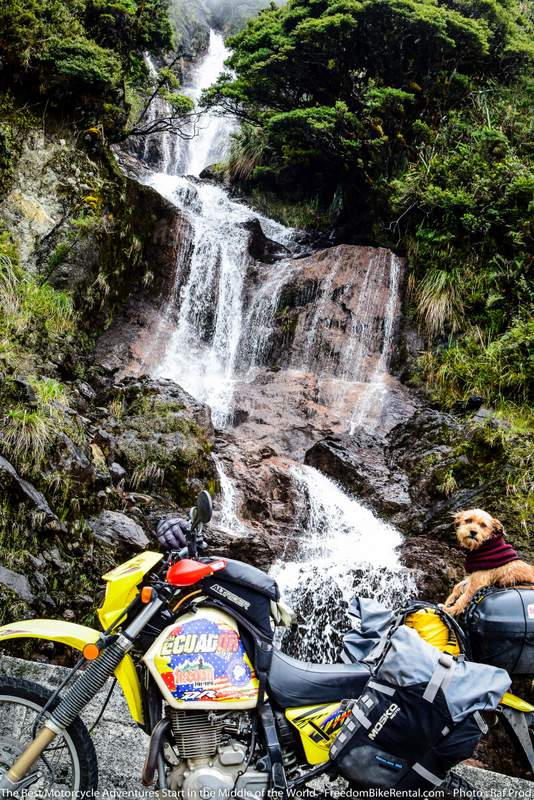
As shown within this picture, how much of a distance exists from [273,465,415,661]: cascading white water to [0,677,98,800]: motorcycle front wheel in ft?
12.4

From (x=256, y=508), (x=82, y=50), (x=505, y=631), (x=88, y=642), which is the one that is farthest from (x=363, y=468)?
(x=82, y=50)

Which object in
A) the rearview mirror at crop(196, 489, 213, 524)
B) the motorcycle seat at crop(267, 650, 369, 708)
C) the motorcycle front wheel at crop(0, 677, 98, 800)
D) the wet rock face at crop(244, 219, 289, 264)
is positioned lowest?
the motorcycle front wheel at crop(0, 677, 98, 800)

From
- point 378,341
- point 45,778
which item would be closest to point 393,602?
point 45,778

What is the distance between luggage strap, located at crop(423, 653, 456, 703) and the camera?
2.35 meters

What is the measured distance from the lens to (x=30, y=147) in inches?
353

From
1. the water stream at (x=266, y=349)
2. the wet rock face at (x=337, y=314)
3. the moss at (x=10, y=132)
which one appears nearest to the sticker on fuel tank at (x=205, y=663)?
the water stream at (x=266, y=349)

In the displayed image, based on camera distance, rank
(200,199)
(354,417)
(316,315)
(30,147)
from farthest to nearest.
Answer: (200,199), (316,315), (354,417), (30,147)

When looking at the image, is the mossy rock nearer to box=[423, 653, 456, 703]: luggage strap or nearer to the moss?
the moss

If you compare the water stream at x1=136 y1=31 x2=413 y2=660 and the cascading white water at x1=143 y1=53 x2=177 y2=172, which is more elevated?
the cascading white water at x1=143 y1=53 x2=177 y2=172

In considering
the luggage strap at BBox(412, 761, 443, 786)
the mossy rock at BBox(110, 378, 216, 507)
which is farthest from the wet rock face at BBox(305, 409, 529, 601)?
the luggage strap at BBox(412, 761, 443, 786)

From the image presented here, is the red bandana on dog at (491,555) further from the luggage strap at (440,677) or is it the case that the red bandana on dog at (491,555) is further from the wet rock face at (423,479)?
the wet rock face at (423,479)

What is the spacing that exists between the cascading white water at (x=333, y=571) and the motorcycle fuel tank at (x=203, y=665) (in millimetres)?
3770

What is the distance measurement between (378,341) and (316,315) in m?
1.30

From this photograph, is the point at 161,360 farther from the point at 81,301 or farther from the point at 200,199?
the point at 200,199
